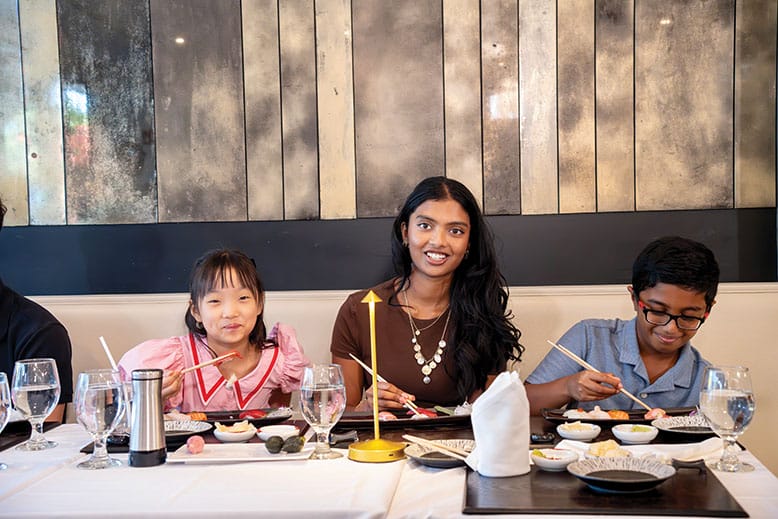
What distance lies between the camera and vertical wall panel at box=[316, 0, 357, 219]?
3.05m

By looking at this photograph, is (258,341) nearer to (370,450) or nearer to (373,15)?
(370,450)

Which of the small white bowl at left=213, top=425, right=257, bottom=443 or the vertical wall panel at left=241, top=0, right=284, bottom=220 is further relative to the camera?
the vertical wall panel at left=241, top=0, right=284, bottom=220

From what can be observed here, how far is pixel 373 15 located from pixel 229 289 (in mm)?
1277

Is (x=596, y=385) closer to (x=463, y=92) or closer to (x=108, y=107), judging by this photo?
(x=463, y=92)

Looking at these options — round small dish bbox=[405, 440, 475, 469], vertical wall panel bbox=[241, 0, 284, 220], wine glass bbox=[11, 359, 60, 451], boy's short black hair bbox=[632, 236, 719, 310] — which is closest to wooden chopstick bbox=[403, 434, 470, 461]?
round small dish bbox=[405, 440, 475, 469]

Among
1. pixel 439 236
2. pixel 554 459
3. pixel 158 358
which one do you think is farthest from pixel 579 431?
pixel 158 358

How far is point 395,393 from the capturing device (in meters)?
2.01

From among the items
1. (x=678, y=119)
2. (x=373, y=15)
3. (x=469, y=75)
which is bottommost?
(x=678, y=119)

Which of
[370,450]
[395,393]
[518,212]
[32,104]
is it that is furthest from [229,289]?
[32,104]

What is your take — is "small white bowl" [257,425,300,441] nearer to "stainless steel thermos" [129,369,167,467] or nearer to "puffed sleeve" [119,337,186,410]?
"stainless steel thermos" [129,369,167,467]

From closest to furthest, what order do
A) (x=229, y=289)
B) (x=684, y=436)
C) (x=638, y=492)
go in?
(x=638, y=492)
(x=684, y=436)
(x=229, y=289)

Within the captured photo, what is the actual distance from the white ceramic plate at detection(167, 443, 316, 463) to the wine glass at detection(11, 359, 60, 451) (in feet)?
0.93

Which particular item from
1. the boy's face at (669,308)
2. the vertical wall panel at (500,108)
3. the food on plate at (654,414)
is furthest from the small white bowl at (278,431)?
the vertical wall panel at (500,108)

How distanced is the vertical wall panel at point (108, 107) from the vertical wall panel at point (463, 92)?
1.12 metres
